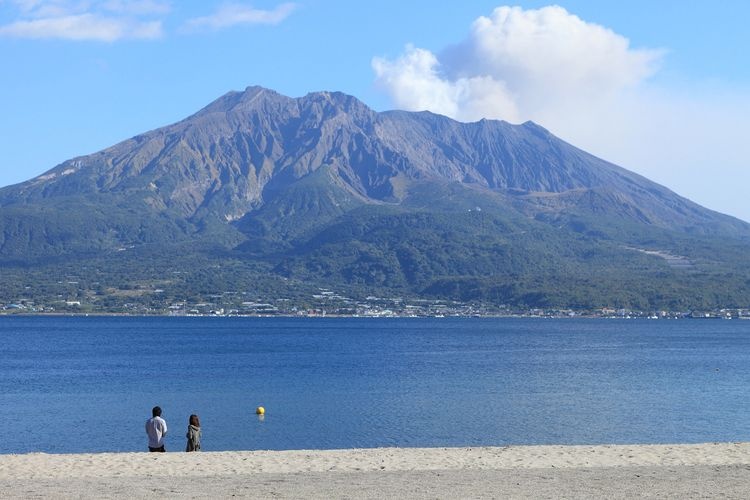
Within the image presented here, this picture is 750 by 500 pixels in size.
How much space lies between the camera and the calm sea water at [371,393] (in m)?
45.3

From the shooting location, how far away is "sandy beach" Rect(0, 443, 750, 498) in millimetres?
21250

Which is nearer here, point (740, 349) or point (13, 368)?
point (13, 368)

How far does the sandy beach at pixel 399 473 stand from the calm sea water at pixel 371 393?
13875mm

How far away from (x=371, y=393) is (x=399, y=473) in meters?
40.6

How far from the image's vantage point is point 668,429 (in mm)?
46625

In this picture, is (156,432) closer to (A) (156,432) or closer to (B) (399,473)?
(A) (156,432)

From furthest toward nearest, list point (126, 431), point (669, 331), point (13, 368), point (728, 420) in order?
point (669, 331)
point (13, 368)
point (728, 420)
point (126, 431)

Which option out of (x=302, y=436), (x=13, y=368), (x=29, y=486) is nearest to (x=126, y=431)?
(x=302, y=436)

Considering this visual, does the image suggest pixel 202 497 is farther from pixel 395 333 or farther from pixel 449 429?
pixel 395 333

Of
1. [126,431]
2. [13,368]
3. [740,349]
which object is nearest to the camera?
[126,431]

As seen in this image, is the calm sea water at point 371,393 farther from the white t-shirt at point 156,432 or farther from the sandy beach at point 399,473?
the sandy beach at point 399,473

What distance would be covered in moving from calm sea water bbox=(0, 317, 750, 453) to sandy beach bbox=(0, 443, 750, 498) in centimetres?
1388

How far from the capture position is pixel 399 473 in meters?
24.4

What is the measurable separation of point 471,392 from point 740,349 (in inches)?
2774
